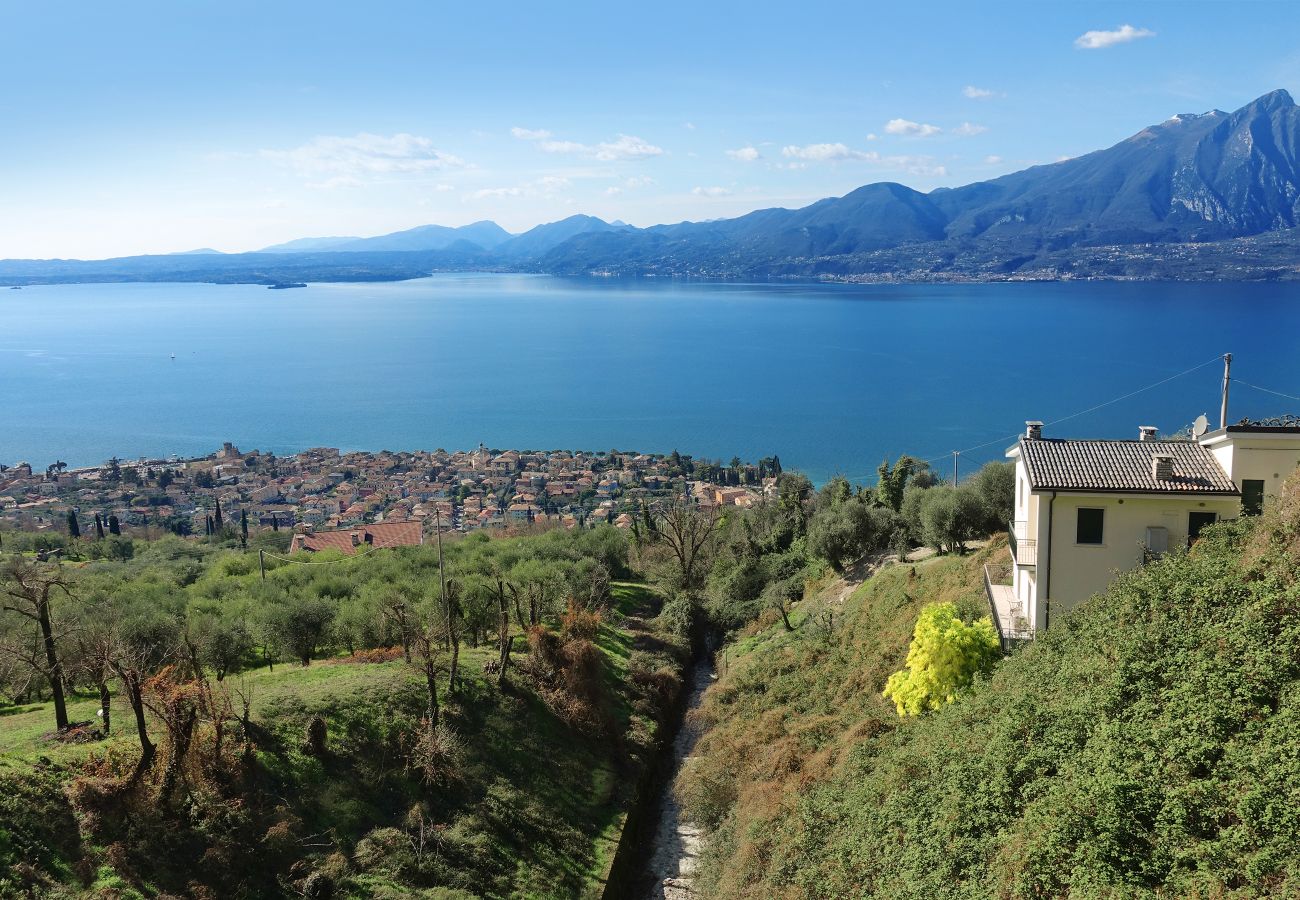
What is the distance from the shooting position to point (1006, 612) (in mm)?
16984

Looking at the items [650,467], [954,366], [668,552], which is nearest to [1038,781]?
[668,552]

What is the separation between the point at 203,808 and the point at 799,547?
25229 mm

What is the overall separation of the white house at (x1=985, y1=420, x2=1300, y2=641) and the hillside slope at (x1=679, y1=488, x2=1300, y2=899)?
1125 millimetres

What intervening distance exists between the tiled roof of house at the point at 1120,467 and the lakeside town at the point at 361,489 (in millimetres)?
35972

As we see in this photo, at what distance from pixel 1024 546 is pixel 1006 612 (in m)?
1.62

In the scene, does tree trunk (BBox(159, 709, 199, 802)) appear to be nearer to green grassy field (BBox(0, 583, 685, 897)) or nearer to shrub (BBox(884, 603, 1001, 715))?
green grassy field (BBox(0, 583, 685, 897))

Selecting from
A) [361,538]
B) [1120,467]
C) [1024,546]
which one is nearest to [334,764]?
[1024,546]

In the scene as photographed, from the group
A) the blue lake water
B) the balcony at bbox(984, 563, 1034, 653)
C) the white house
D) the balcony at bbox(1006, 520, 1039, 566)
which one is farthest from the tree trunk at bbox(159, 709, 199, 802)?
the blue lake water

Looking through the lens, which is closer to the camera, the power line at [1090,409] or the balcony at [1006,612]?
the balcony at [1006,612]

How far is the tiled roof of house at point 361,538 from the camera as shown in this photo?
43550 mm

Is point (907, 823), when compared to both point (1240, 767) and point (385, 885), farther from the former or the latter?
point (385, 885)

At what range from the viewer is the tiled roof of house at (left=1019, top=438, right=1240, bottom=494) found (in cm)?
1471

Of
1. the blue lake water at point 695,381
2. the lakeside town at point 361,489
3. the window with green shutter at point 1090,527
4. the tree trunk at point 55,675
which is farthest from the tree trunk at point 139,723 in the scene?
the blue lake water at point 695,381

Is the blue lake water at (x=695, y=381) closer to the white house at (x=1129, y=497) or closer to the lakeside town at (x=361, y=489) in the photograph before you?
the lakeside town at (x=361, y=489)
